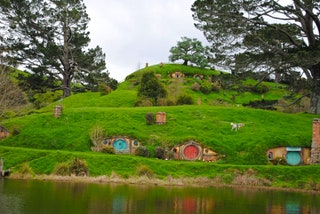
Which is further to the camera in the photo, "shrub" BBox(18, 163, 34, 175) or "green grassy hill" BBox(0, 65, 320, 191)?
"green grassy hill" BBox(0, 65, 320, 191)

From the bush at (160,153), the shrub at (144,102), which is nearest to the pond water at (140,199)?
the bush at (160,153)

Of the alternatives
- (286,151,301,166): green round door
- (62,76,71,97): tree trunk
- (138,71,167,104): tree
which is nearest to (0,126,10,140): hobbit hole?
(138,71,167,104): tree

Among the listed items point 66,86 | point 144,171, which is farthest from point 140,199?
point 66,86

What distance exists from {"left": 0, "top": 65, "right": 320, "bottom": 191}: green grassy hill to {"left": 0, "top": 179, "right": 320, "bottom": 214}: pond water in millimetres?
4448

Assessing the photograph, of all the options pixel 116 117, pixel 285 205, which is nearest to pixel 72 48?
pixel 116 117

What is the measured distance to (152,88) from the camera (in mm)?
53312

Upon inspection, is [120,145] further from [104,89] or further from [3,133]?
[104,89]

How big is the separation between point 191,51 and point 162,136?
1928 inches

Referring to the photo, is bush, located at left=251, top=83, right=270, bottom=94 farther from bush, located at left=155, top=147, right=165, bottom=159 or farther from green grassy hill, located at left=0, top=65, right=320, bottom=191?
bush, located at left=155, top=147, right=165, bottom=159

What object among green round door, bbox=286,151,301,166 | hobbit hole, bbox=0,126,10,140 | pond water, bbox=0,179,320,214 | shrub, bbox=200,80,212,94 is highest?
shrub, bbox=200,80,212,94

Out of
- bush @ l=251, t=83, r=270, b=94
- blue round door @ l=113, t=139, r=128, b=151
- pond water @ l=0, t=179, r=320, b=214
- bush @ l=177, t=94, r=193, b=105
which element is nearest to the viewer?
pond water @ l=0, t=179, r=320, b=214

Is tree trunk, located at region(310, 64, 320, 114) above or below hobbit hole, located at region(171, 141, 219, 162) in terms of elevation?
above

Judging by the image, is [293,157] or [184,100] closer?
[293,157]

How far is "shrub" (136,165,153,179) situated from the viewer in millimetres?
Result: 33159
